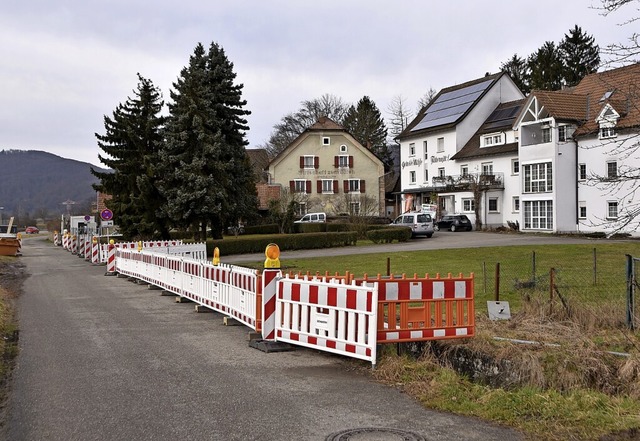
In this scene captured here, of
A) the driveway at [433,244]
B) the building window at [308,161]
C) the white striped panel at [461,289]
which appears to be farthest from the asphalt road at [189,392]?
the building window at [308,161]

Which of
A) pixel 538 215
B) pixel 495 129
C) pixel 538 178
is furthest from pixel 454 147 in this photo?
pixel 538 215

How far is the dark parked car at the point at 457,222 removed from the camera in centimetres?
5231

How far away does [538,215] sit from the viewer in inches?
1877

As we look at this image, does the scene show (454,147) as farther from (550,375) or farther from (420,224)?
(550,375)

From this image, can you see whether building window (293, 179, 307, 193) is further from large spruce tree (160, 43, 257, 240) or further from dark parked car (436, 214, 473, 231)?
large spruce tree (160, 43, 257, 240)

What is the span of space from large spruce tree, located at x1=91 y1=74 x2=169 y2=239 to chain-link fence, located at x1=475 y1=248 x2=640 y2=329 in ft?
76.8

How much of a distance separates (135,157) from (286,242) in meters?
11.6

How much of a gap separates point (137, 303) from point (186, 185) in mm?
24922

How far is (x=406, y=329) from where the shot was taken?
29.6 feet

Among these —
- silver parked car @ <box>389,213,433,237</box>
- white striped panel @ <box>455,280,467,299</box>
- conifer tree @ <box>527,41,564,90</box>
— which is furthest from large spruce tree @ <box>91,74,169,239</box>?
conifer tree @ <box>527,41,564,90</box>

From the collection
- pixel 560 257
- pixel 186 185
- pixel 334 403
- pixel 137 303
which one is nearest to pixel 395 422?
pixel 334 403

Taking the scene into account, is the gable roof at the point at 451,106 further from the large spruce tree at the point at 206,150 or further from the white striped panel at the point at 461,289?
the white striped panel at the point at 461,289

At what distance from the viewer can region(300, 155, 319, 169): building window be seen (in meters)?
73.7

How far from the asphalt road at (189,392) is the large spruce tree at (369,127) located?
81.5 m
